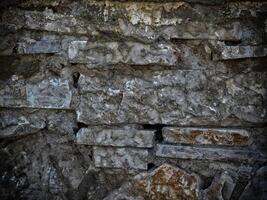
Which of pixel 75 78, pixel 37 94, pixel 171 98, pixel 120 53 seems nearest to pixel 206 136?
pixel 171 98

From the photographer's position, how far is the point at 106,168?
1993 millimetres

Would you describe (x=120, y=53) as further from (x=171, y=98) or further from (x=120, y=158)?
(x=120, y=158)

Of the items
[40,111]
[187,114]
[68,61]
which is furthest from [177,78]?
[40,111]

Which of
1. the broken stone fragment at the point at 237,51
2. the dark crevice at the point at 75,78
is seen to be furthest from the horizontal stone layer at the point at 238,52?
the dark crevice at the point at 75,78

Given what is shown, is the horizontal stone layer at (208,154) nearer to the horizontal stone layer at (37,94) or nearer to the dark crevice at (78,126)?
the dark crevice at (78,126)

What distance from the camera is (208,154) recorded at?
1.84 metres

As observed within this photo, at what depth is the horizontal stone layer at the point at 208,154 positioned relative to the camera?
71.3 inches

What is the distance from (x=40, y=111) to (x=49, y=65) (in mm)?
254

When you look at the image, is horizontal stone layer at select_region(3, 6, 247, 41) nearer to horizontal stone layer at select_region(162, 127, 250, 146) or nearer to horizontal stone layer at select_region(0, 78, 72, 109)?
horizontal stone layer at select_region(0, 78, 72, 109)

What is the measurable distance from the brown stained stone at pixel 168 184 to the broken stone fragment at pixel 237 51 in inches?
24.0

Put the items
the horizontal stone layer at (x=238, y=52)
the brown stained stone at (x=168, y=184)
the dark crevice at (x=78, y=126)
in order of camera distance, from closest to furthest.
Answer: the horizontal stone layer at (x=238, y=52) → the brown stained stone at (x=168, y=184) → the dark crevice at (x=78, y=126)

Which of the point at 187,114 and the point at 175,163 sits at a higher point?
the point at 187,114

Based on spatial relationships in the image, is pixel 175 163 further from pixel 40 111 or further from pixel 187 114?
pixel 40 111

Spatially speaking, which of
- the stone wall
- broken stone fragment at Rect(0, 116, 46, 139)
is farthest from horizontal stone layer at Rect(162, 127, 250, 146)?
broken stone fragment at Rect(0, 116, 46, 139)
